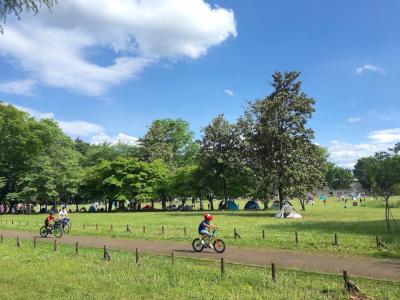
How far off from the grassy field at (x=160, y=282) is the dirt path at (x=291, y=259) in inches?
66.0

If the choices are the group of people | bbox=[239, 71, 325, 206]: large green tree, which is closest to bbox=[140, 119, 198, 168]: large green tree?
bbox=[239, 71, 325, 206]: large green tree

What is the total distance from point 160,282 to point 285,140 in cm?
3230

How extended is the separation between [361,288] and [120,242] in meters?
14.5

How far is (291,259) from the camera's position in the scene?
1688 centimetres

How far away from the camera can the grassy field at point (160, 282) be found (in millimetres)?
11477

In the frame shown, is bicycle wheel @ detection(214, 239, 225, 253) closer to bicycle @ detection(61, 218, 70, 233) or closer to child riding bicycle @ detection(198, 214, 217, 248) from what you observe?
child riding bicycle @ detection(198, 214, 217, 248)

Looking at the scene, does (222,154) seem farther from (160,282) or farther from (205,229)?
(160,282)

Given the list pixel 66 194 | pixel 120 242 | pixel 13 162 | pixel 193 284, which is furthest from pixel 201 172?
pixel 193 284

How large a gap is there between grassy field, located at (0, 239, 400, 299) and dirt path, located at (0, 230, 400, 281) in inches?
66.0

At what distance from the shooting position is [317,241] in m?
20.7

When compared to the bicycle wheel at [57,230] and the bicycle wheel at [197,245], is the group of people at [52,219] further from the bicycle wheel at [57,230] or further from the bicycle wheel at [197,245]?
the bicycle wheel at [197,245]

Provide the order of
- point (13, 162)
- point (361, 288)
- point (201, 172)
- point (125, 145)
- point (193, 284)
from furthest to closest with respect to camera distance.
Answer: point (125, 145), point (13, 162), point (201, 172), point (193, 284), point (361, 288)

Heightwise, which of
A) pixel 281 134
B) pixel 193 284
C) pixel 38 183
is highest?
pixel 281 134

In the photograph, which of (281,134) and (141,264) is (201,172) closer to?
(281,134)
